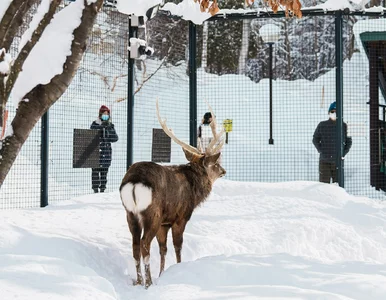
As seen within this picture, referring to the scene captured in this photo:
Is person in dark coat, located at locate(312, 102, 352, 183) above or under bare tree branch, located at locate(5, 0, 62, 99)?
under

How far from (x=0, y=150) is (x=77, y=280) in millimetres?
1658

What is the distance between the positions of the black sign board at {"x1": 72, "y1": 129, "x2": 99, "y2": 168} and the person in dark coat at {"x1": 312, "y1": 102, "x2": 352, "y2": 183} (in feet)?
13.5

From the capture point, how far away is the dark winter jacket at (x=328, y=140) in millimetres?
10648

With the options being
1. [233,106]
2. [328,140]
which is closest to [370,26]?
[328,140]

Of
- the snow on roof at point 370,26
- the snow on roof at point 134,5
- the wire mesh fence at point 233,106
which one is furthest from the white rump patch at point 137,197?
the snow on roof at point 370,26

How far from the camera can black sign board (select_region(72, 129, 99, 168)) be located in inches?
359

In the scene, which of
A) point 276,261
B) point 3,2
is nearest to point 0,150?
point 3,2

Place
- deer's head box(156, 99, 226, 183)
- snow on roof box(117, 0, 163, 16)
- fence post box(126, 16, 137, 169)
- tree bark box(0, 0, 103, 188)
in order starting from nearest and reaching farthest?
tree bark box(0, 0, 103, 188) → deer's head box(156, 99, 226, 183) → snow on roof box(117, 0, 163, 16) → fence post box(126, 16, 137, 169)

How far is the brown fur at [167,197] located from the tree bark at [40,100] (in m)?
2.23

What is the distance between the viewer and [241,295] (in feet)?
14.5

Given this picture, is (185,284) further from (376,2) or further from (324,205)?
(376,2)

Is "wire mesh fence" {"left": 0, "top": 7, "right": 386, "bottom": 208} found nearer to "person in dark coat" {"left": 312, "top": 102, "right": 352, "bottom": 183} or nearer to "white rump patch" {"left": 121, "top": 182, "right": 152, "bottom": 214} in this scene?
"person in dark coat" {"left": 312, "top": 102, "right": 352, "bottom": 183}

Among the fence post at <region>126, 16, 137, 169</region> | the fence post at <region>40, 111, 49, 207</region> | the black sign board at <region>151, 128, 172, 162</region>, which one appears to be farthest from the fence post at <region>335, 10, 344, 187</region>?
the fence post at <region>40, 111, 49, 207</region>

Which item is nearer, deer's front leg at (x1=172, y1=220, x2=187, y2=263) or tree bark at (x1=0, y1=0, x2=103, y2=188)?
tree bark at (x1=0, y1=0, x2=103, y2=188)
